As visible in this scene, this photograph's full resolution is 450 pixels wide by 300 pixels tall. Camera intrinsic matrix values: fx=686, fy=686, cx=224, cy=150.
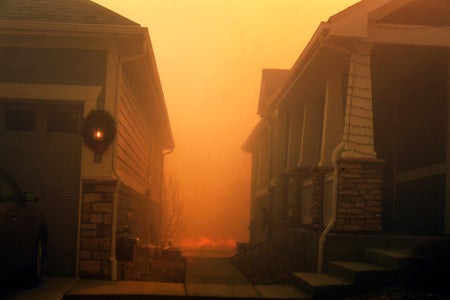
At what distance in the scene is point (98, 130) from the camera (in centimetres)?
1020

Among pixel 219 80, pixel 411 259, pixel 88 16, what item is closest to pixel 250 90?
pixel 219 80

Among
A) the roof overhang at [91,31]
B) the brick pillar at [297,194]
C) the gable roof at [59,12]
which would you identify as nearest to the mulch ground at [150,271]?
the brick pillar at [297,194]

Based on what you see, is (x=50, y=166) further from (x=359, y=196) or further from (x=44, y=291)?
(x=359, y=196)

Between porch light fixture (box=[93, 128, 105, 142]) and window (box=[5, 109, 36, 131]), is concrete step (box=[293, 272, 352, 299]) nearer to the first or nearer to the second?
porch light fixture (box=[93, 128, 105, 142])

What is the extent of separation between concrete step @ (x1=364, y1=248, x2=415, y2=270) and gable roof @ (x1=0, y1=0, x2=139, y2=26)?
500 cm

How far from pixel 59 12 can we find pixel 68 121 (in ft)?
5.93

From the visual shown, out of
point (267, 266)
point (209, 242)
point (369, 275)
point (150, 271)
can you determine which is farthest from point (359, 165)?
point (209, 242)

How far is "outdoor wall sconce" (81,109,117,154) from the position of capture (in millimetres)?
10227

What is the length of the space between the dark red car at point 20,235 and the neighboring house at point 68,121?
4.36 feet

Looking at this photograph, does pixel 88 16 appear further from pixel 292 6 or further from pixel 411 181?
pixel 292 6

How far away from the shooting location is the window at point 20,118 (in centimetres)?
1062

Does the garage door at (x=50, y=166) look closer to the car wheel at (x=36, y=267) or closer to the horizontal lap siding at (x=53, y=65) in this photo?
the horizontal lap siding at (x=53, y=65)

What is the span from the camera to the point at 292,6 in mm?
24453

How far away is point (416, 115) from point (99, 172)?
6.84 metres
